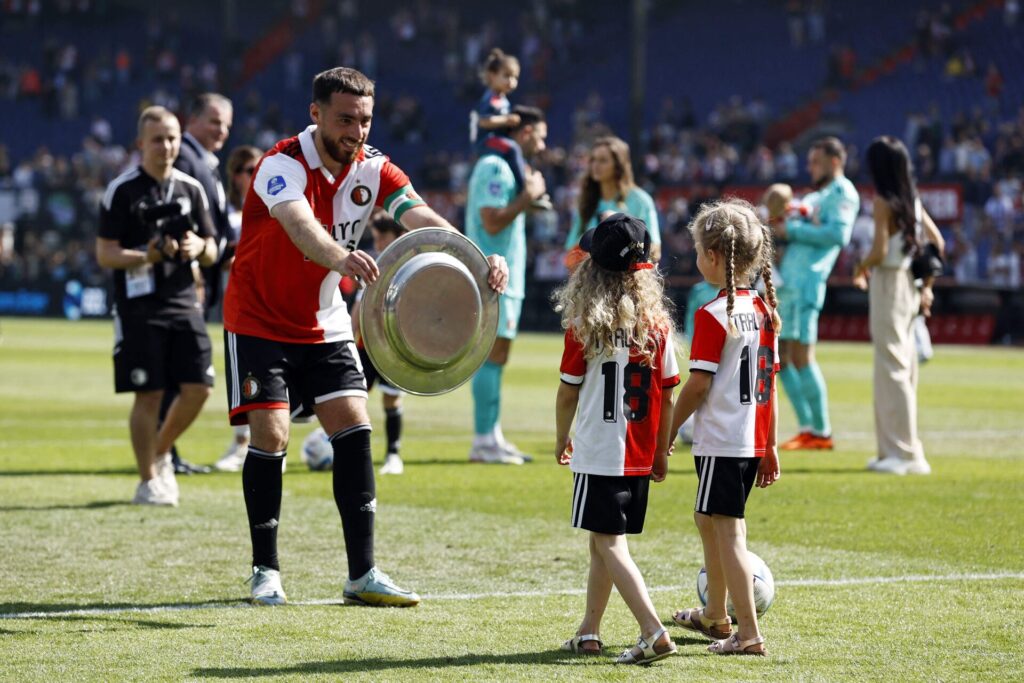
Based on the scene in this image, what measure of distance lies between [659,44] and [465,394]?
97.1ft

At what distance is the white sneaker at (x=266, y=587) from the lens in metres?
6.29

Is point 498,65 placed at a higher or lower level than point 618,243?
higher

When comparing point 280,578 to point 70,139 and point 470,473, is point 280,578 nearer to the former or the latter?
point 470,473

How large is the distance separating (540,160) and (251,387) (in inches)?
1129

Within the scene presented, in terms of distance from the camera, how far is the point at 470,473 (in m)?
10.9

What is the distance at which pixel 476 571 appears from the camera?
7.05 meters

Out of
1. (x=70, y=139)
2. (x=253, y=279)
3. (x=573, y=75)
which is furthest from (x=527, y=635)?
(x=70, y=139)

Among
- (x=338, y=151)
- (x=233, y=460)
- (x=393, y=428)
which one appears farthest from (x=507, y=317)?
(x=338, y=151)

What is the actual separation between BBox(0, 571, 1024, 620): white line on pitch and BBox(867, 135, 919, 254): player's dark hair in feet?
14.4

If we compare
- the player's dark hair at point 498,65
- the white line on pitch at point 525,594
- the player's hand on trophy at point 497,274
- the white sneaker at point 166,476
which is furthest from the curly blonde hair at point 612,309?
the player's dark hair at point 498,65

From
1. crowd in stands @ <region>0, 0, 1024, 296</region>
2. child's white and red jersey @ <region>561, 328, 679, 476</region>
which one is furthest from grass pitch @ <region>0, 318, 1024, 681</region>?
crowd in stands @ <region>0, 0, 1024, 296</region>

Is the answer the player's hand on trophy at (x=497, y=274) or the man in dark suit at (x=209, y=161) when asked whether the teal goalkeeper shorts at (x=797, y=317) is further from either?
the player's hand on trophy at (x=497, y=274)

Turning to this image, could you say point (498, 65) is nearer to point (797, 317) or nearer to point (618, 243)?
point (797, 317)

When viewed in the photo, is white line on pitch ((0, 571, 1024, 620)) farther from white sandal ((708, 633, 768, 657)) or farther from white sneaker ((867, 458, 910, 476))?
white sneaker ((867, 458, 910, 476))
